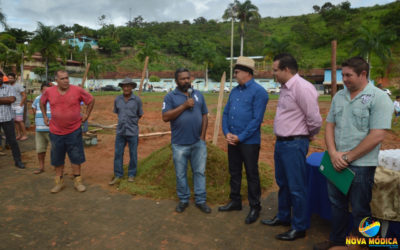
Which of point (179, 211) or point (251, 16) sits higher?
point (251, 16)

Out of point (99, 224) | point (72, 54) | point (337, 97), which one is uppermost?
point (72, 54)

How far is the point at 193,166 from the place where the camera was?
4051mm

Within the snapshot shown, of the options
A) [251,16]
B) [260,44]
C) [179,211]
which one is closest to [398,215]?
[179,211]

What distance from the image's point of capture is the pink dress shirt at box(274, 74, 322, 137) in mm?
2975

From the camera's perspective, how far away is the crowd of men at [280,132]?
8.04 feet

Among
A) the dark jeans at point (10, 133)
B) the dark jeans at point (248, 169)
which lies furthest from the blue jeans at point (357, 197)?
the dark jeans at point (10, 133)

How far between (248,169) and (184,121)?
104 cm

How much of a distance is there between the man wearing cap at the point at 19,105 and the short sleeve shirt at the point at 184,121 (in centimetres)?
548

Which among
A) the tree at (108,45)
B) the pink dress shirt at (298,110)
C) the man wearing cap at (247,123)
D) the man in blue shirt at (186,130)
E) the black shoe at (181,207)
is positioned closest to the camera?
the pink dress shirt at (298,110)

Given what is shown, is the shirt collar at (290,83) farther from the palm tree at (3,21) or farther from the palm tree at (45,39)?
the palm tree at (45,39)

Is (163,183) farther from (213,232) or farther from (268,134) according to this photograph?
(268,134)

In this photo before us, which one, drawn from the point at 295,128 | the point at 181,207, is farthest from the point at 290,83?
the point at 181,207

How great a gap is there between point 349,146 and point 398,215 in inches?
33.5

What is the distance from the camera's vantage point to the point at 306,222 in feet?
10.8
